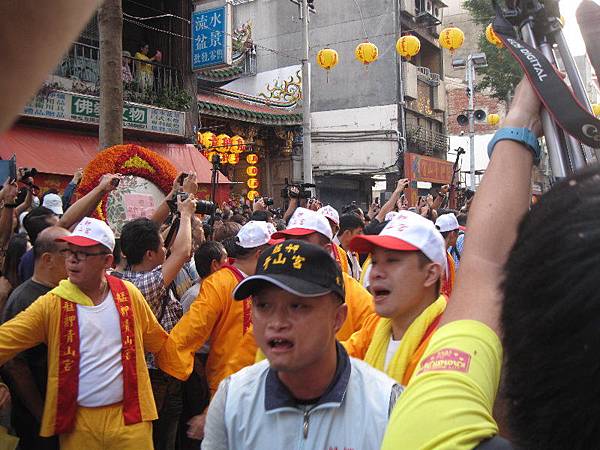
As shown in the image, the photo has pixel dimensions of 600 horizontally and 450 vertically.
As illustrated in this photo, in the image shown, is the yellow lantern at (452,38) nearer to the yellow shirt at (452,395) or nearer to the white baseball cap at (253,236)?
the white baseball cap at (253,236)

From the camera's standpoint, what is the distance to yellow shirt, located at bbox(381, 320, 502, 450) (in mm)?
942

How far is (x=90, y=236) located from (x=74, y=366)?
0.72 metres

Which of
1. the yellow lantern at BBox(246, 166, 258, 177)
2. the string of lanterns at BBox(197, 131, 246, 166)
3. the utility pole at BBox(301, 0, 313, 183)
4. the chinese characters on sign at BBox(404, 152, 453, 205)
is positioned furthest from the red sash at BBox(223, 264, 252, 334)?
the chinese characters on sign at BBox(404, 152, 453, 205)

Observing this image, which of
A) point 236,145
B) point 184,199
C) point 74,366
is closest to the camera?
point 74,366

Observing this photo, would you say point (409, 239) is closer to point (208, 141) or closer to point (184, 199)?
point (184, 199)

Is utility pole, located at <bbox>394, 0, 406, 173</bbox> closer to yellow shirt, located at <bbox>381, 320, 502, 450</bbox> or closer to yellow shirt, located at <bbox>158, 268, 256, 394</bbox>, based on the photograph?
yellow shirt, located at <bbox>158, 268, 256, 394</bbox>

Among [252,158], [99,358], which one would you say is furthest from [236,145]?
[99,358]

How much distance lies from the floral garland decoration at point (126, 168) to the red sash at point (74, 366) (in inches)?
66.9

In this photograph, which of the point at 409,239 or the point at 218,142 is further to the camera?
the point at 218,142

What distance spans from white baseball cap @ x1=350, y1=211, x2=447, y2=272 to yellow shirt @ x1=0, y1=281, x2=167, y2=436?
147 cm

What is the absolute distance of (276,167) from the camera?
1988cm

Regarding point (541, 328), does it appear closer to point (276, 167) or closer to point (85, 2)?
point (85, 2)

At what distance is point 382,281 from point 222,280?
1.37 meters

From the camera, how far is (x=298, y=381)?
1962 millimetres
